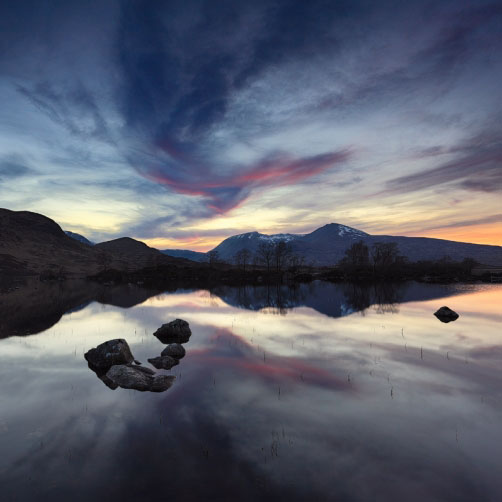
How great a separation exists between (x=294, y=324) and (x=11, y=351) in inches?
1202

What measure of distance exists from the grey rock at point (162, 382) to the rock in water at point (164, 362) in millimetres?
2688

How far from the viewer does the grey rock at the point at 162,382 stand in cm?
1752

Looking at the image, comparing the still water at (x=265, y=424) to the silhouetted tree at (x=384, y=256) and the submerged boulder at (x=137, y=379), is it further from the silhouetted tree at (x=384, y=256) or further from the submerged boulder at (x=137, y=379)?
the silhouetted tree at (x=384, y=256)

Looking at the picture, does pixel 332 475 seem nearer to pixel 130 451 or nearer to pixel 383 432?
pixel 383 432

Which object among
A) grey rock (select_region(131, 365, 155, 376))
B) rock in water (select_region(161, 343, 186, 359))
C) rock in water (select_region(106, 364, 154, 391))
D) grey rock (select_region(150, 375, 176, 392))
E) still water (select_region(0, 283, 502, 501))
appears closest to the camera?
still water (select_region(0, 283, 502, 501))

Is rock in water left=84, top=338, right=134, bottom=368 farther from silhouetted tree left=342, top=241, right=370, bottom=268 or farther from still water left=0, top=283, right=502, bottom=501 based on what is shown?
silhouetted tree left=342, top=241, right=370, bottom=268

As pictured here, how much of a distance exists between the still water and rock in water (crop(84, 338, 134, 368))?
3.42 ft

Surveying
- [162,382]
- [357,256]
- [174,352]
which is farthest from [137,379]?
[357,256]

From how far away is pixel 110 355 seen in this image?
21875mm

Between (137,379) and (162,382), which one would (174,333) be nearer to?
(137,379)

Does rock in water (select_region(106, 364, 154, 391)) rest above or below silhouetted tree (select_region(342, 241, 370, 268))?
below

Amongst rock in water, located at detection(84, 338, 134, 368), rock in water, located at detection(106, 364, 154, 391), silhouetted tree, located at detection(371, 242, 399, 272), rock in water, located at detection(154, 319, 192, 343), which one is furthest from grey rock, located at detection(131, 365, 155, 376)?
silhouetted tree, located at detection(371, 242, 399, 272)

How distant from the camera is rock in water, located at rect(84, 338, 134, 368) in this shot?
21766 millimetres

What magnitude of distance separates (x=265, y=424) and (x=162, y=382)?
25.9 ft
